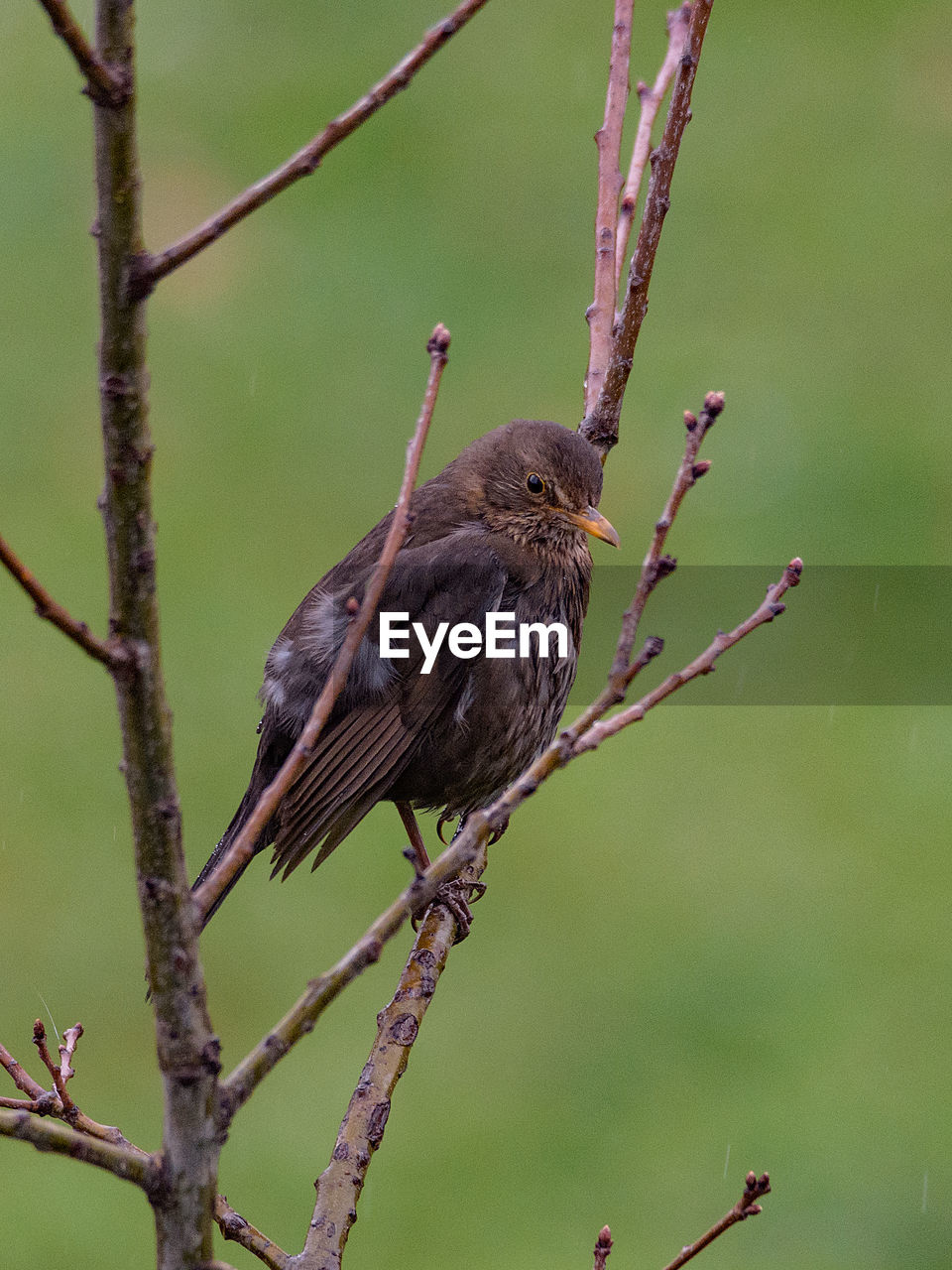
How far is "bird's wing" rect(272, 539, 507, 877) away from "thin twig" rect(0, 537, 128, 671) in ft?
6.15

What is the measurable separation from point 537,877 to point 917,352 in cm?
430

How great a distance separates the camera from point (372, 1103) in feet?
8.37

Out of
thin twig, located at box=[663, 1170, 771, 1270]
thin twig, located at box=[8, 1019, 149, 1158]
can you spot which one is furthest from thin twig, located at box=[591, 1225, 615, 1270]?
thin twig, located at box=[8, 1019, 149, 1158]

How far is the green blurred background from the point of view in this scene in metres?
6.00

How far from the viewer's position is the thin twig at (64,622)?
1.38 m

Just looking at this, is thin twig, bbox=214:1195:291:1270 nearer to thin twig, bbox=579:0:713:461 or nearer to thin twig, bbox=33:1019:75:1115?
thin twig, bbox=33:1019:75:1115

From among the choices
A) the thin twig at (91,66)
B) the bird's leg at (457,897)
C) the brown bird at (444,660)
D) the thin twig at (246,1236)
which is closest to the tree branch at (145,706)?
the thin twig at (91,66)

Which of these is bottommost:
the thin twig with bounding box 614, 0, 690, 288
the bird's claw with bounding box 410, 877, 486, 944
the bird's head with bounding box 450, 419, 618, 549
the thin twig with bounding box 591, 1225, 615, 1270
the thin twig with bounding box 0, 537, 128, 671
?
the thin twig with bounding box 591, 1225, 615, 1270

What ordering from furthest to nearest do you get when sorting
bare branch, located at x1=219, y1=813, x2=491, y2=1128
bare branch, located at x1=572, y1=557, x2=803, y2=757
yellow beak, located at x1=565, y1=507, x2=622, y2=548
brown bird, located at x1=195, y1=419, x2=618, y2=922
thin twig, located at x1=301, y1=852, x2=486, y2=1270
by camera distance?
1. yellow beak, located at x1=565, y1=507, x2=622, y2=548
2. brown bird, located at x1=195, y1=419, x2=618, y2=922
3. thin twig, located at x1=301, y1=852, x2=486, y2=1270
4. bare branch, located at x1=572, y1=557, x2=803, y2=757
5. bare branch, located at x1=219, y1=813, x2=491, y2=1128

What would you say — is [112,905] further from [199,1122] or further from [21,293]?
[199,1122]

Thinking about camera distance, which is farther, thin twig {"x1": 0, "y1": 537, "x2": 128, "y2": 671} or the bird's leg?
the bird's leg

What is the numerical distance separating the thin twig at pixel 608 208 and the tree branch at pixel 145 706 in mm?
2054

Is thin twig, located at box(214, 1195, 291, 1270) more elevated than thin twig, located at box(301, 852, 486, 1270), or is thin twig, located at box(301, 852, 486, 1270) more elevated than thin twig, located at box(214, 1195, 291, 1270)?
thin twig, located at box(301, 852, 486, 1270)

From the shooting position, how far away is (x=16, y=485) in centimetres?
880
